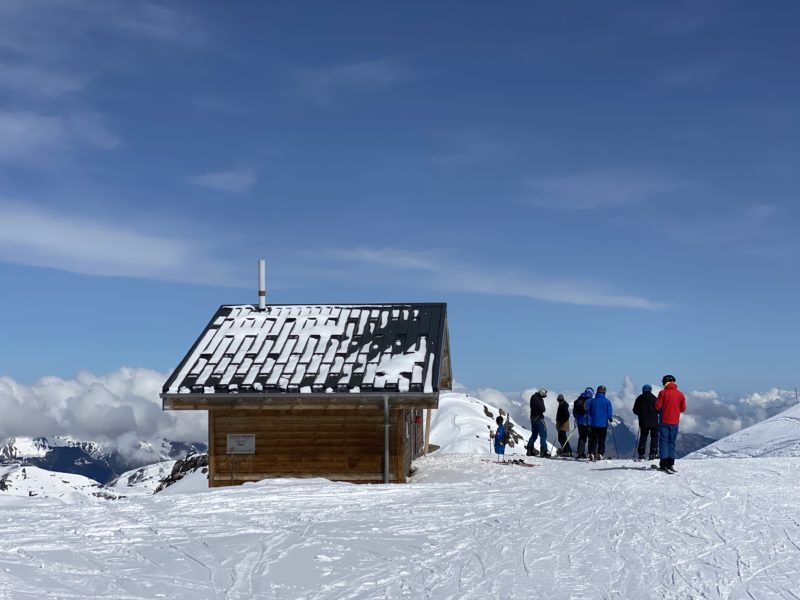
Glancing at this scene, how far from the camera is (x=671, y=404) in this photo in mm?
17172

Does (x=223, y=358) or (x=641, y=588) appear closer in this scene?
(x=641, y=588)

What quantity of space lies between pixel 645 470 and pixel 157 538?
37.8ft

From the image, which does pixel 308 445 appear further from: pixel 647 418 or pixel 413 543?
pixel 413 543

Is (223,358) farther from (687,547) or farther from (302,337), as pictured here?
(687,547)

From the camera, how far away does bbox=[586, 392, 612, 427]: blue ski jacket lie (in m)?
21.2

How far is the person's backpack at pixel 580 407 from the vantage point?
72.2ft

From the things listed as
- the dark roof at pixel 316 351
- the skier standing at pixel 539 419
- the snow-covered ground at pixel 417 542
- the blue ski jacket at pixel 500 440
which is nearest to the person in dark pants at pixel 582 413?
the skier standing at pixel 539 419

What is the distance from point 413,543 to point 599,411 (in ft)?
39.4

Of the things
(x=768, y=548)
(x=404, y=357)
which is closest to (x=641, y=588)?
(x=768, y=548)

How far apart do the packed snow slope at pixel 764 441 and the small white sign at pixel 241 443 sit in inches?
561

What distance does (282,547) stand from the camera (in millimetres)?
10242

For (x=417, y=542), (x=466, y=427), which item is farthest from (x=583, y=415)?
(x=466, y=427)

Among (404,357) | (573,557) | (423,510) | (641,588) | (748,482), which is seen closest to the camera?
(641,588)

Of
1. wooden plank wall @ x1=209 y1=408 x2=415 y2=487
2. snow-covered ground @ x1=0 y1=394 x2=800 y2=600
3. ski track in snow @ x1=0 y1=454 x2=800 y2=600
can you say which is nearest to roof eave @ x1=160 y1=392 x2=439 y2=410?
wooden plank wall @ x1=209 y1=408 x2=415 y2=487
